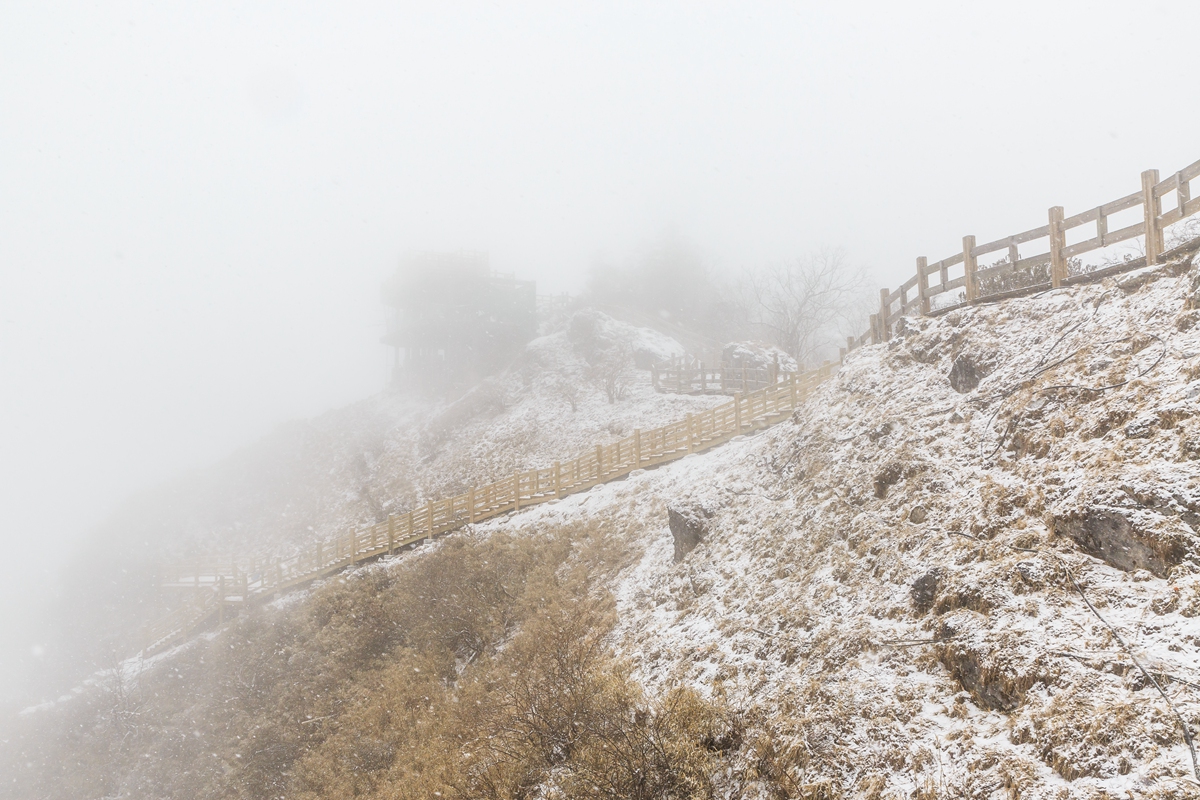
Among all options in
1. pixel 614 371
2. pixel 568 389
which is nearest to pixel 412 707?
pixel 614 371

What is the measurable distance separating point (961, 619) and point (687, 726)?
9.83 ft

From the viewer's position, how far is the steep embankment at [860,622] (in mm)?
4508

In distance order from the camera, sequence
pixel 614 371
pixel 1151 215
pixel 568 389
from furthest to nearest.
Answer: pixel 568 389
pixel 614 371
pixel 1151 215

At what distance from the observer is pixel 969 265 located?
12156 mm

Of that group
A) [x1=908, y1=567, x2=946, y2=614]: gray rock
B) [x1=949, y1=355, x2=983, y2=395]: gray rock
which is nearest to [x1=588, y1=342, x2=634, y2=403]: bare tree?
[x1=949, y1=355, x2=983, y2=395]: gray rock

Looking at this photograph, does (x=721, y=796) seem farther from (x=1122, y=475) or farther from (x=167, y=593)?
(x=167, y=593)

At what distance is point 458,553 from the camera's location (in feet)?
55.3

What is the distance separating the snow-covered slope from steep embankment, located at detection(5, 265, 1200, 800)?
0.09ft

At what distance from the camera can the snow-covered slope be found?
421 cm

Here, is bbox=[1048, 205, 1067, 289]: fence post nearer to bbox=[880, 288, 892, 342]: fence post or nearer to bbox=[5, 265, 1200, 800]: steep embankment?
bbox=[5, 265, 1200, 800]: steep embankment

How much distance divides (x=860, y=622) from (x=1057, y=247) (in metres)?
8.09

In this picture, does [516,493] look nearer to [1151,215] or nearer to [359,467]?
[1151,215]

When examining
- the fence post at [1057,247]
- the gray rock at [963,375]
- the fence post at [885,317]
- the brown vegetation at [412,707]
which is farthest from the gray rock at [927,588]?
the fence post at [885,317]

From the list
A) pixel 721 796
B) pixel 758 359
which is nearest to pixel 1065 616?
pixel 721 796
